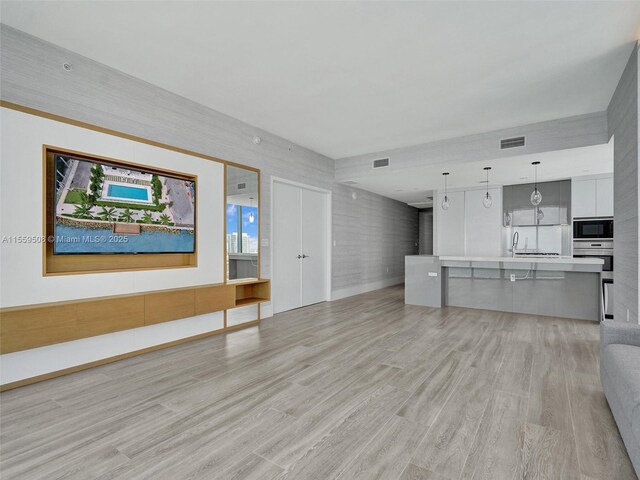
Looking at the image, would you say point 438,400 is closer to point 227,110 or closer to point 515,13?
point 515,13

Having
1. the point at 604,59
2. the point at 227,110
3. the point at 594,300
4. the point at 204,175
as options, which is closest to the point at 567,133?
the point at 604,59

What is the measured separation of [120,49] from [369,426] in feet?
12.8

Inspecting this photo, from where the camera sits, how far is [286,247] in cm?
579

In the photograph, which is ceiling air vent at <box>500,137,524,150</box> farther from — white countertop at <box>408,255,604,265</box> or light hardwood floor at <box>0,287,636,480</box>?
light hardwood floor at <box>0,287,636,480</box>

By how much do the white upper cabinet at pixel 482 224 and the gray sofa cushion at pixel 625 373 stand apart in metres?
5.64

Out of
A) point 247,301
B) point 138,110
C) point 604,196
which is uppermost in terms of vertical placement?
point 138,110

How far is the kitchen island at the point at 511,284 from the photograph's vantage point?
16.7 ft

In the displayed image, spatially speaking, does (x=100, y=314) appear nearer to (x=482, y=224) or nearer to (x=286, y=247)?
(x=286, y=247)

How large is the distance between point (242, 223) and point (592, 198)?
691 cm

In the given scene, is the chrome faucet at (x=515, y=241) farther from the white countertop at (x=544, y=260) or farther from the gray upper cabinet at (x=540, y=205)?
the white countertop at (x=544, y=260)

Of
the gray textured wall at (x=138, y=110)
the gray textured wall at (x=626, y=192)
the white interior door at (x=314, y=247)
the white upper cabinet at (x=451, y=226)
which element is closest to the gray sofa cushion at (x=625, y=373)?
the gray textured wall at (x=626, y=192)

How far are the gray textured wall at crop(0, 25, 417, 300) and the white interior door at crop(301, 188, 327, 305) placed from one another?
0.31 metres

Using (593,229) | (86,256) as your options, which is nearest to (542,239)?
(593,229)

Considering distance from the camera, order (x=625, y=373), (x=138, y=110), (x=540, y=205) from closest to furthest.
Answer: (x=625, y=373) < (x=138, y=110) < (x=540, y=205)
